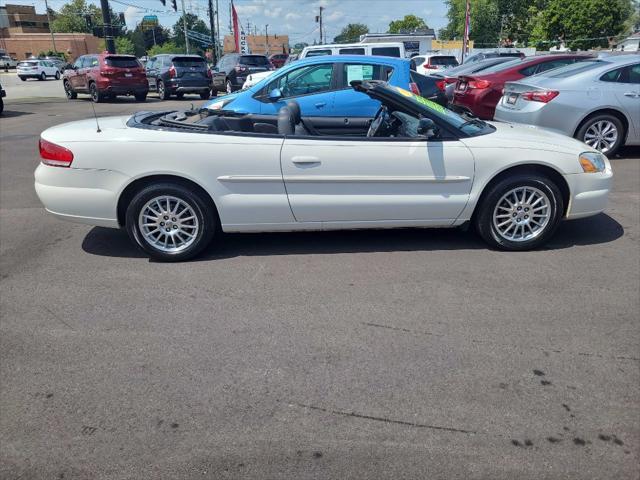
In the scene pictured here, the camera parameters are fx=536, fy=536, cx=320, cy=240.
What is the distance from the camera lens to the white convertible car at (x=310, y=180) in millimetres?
4398

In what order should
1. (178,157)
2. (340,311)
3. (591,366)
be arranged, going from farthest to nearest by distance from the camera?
1. (178,157)
2. (340,311)
3. (591,366)

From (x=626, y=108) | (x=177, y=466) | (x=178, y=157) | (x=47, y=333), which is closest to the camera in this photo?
(x=177, y=466)

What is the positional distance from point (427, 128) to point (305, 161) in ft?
3.45

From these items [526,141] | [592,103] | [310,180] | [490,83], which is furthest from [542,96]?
[310,180]

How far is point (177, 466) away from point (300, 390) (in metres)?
0.75

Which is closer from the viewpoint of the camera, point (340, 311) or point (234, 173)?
point (340, 311)

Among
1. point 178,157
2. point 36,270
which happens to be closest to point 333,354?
point 178,157

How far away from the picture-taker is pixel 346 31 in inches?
5507

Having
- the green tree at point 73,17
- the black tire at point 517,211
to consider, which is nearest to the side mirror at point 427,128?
the black tire at point 517,211

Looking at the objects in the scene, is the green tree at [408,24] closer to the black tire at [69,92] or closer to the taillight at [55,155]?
the black tire at [69,92]

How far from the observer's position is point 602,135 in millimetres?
8258

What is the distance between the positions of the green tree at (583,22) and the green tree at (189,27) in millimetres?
71154

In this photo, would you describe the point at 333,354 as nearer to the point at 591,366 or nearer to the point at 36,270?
the point at 591,366

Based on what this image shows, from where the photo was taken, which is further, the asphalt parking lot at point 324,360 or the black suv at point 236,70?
the black suv at point 236,70
